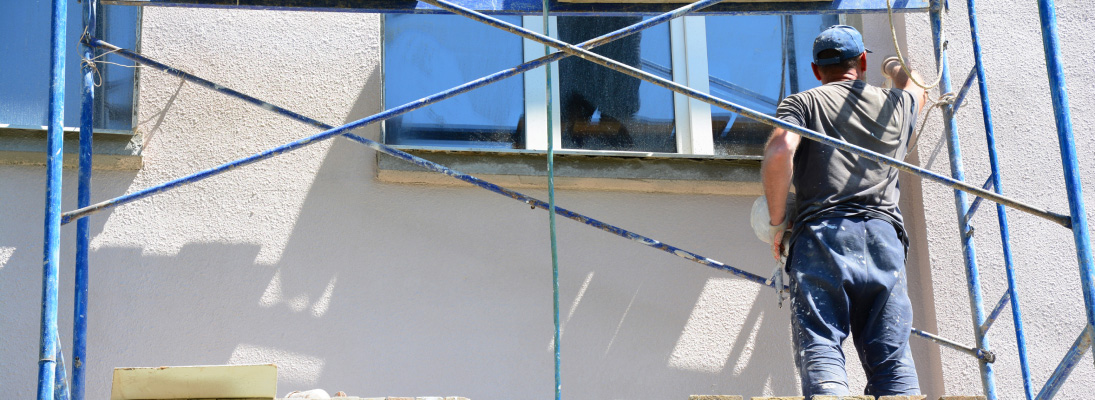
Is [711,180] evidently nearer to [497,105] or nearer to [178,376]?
[497,105]

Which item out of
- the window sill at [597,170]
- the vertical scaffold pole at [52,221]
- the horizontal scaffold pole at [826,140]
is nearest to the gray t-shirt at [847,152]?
the horizontal scaffold pole at [826,140]

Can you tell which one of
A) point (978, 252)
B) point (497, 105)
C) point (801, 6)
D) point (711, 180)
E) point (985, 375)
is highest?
point (801, 6)

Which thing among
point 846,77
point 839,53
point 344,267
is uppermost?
point 839,53

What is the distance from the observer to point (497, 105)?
222 inches

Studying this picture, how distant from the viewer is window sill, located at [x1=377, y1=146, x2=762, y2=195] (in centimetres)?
539

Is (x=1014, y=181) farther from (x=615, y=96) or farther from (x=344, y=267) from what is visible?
(x=344, y=267)

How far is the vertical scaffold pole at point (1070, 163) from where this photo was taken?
3.88m

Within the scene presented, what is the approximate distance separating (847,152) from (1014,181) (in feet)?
4.55

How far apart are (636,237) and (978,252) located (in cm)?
166

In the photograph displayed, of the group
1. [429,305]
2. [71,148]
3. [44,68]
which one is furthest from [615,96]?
[44,68]

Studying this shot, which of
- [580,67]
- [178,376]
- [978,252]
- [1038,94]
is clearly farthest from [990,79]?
[178,376]

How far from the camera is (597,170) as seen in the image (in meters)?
5.44

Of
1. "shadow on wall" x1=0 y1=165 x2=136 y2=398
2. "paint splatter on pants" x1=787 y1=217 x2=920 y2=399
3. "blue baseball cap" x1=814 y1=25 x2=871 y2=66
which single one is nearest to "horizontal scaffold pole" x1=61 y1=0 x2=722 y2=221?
"blue baseball cap" x1=814 y1=25 x2=871 y2=66

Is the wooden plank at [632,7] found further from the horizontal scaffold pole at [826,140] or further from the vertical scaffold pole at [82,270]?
the vertical scaffold pole at [82,270]
